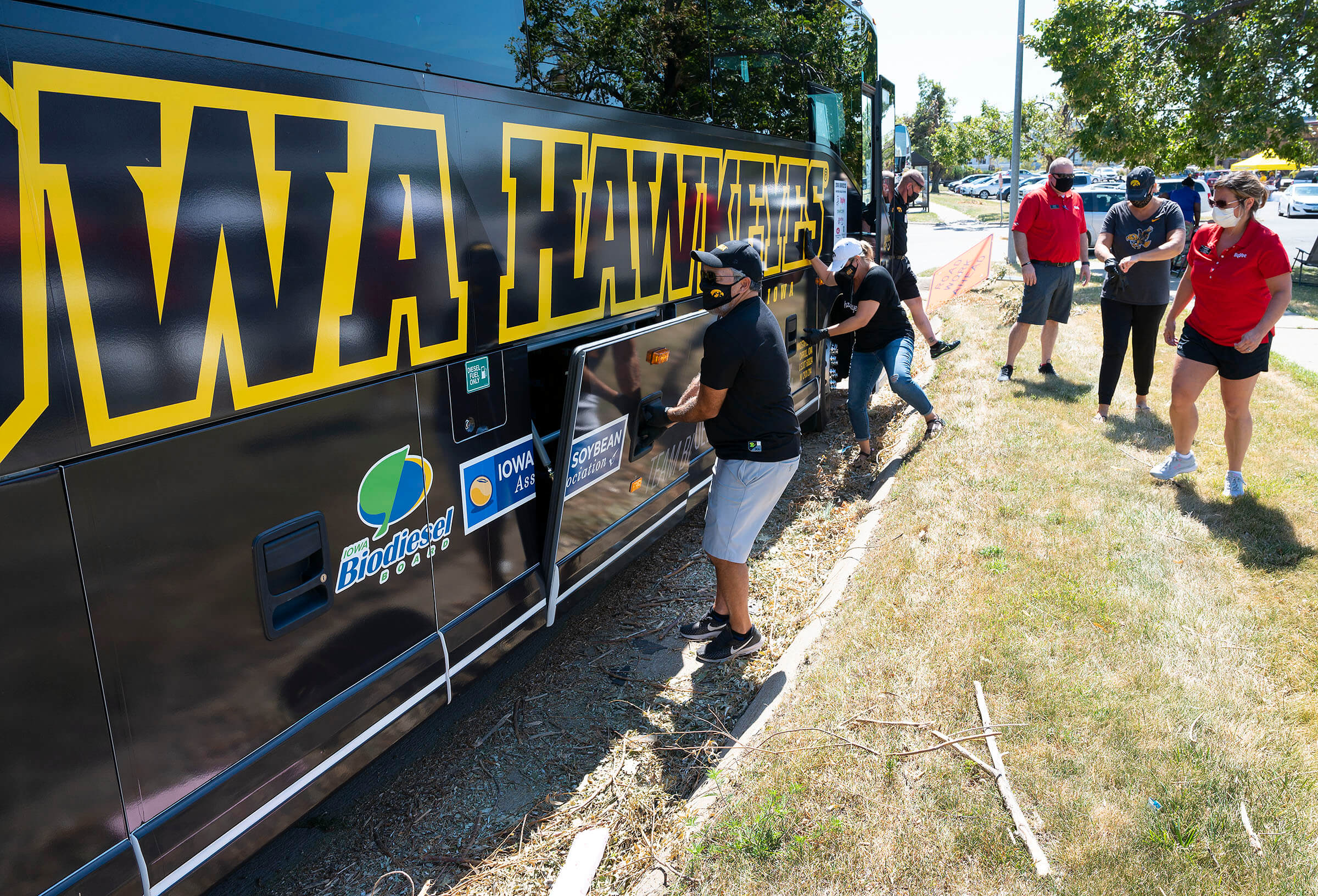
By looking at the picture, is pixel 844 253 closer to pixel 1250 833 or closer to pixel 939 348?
pixel 939 348

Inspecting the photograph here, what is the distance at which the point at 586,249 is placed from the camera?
3738 mm

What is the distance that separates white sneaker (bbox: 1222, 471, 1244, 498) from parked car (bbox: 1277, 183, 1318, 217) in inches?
1425

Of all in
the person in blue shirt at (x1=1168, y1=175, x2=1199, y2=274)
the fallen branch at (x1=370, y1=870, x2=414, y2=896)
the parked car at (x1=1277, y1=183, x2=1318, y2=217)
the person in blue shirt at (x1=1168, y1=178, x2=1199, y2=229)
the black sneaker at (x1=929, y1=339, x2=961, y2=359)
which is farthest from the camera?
the parked car at (x1=1277, y1=183, x2=1318, y2=217)

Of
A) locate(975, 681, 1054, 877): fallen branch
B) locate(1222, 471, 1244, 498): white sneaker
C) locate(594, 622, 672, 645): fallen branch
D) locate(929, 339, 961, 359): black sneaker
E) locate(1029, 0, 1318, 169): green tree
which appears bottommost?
locate(594, 622, 672, 645): fallen branch

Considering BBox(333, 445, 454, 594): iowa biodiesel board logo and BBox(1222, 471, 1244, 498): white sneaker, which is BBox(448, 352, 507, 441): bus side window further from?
BBox(1222, 471, 1244, 498): white sneaker

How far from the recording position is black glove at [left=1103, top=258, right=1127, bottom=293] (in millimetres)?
6629

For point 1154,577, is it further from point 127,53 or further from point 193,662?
point 127,53

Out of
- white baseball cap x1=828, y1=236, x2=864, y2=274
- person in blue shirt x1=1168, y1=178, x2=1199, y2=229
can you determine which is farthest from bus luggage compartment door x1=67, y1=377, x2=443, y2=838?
person in blue shirt x1=1168, y1=178, x2=1199, y2=229

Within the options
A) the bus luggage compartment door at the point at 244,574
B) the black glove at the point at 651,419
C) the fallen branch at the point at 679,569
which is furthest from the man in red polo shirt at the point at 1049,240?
the bus luggage compartment door at the point at 244,574

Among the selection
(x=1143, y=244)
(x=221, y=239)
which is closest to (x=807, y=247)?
(x=1143, y=244)

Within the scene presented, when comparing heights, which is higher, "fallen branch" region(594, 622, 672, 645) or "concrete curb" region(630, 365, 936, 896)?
"concrete curb" region(630, 365, 936, 896)

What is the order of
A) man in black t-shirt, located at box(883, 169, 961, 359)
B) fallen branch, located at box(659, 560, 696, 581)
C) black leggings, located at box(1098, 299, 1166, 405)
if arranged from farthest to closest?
1. man in black t-shirt, located at box(883, 169, 961, 359)
2. black leggings, located at box(1098, 299, 1166, 405)
3. fallen branch, located at box(659, 560, 696, 581)

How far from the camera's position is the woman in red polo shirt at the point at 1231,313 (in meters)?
4.77

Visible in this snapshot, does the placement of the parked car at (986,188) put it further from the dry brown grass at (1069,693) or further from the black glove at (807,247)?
the dry brown grass at (1069,693)
